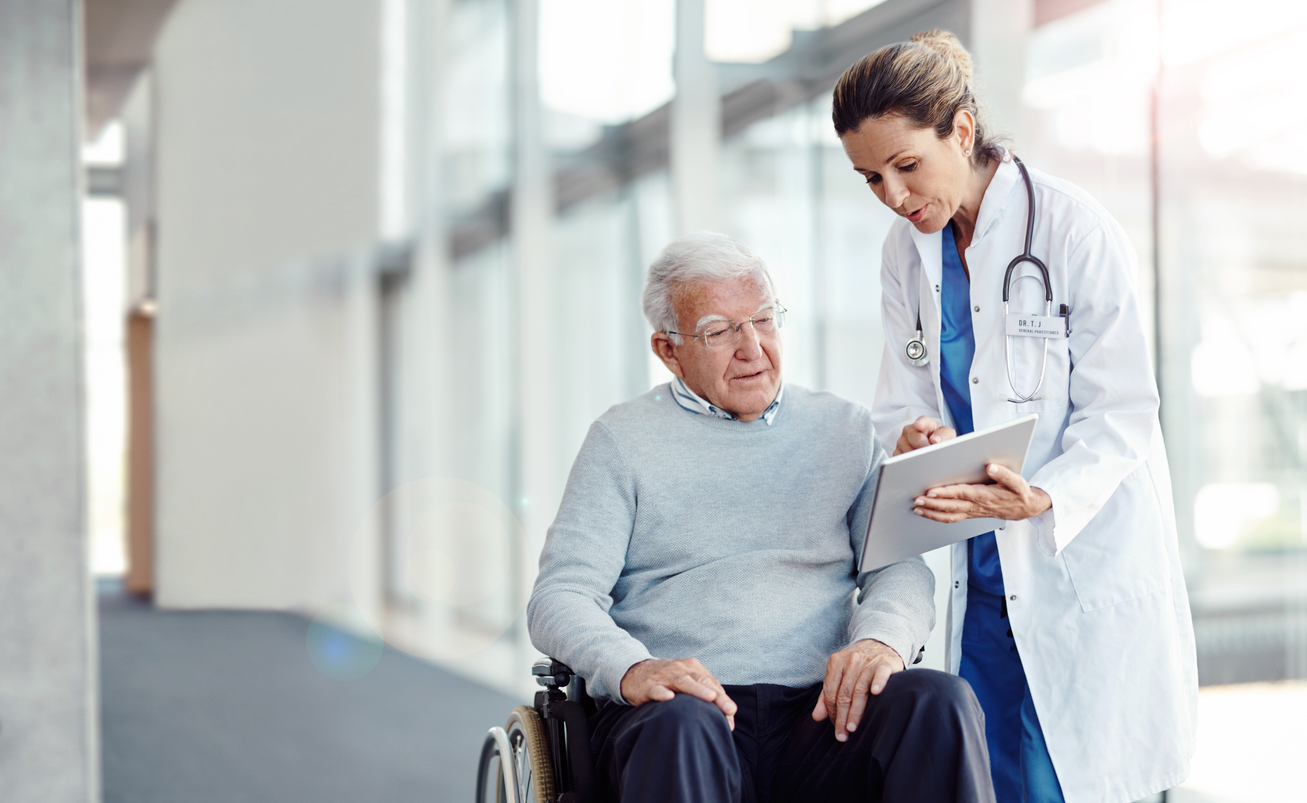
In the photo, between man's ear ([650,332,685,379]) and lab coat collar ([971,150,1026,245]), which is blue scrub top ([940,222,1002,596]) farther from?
man's ear ([650,332,685,379])

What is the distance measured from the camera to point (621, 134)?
460 centimetres

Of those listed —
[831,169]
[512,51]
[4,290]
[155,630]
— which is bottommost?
[155,630]

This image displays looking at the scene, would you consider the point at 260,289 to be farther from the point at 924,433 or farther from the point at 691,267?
the point at 924,433

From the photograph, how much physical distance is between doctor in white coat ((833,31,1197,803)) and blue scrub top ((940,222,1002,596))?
0.10 ft

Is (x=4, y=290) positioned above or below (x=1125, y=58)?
below

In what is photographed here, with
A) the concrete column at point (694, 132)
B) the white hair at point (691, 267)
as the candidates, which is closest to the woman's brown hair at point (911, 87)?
the white hair at point (691, 267)

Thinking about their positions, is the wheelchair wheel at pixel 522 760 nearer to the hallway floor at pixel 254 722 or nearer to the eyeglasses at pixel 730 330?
the eyeglasses at pixel 730 330

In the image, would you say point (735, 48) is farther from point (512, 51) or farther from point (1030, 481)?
point (1030, 481)

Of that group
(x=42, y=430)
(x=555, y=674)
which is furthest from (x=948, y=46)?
(x=42, y=430)

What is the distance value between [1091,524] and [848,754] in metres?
0.47

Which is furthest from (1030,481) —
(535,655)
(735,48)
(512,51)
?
(512,51)

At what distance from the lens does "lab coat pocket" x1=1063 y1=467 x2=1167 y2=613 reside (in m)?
1.52

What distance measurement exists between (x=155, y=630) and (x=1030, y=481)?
330cm

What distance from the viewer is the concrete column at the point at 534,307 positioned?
4.98 m
